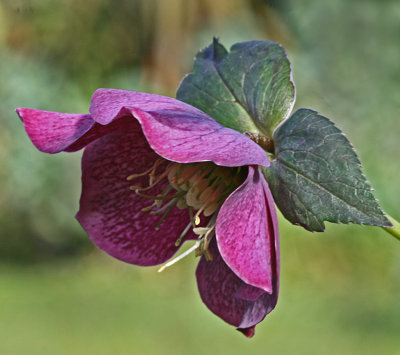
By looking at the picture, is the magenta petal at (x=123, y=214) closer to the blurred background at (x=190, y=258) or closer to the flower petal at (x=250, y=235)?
the flower petal at (x=250, y=235)

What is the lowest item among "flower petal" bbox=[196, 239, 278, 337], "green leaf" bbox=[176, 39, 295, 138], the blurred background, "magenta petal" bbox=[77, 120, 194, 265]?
"flower petal" bbox=[196, 239, 278, 337]

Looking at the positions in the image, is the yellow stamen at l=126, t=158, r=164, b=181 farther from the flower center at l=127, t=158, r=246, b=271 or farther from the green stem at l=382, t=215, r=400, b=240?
the green stem at l=382, t=215, r=400, b=240

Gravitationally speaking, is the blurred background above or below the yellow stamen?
above

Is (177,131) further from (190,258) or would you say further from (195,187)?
(190,258)

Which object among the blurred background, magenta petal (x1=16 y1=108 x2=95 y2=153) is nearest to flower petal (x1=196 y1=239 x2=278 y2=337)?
magenta petal (x1=16 y1=108 x2=95 y2=153)

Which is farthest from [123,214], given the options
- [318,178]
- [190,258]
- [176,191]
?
[190,258]

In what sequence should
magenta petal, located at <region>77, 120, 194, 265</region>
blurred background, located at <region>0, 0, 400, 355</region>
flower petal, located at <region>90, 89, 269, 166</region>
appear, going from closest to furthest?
flower petal, located at <region>90, 89, 269, 166</region> → magenta petal, located at <region>77, 120, 194, 265</region> → blurred background, located at <region>0, 0, 400, 355</region>
